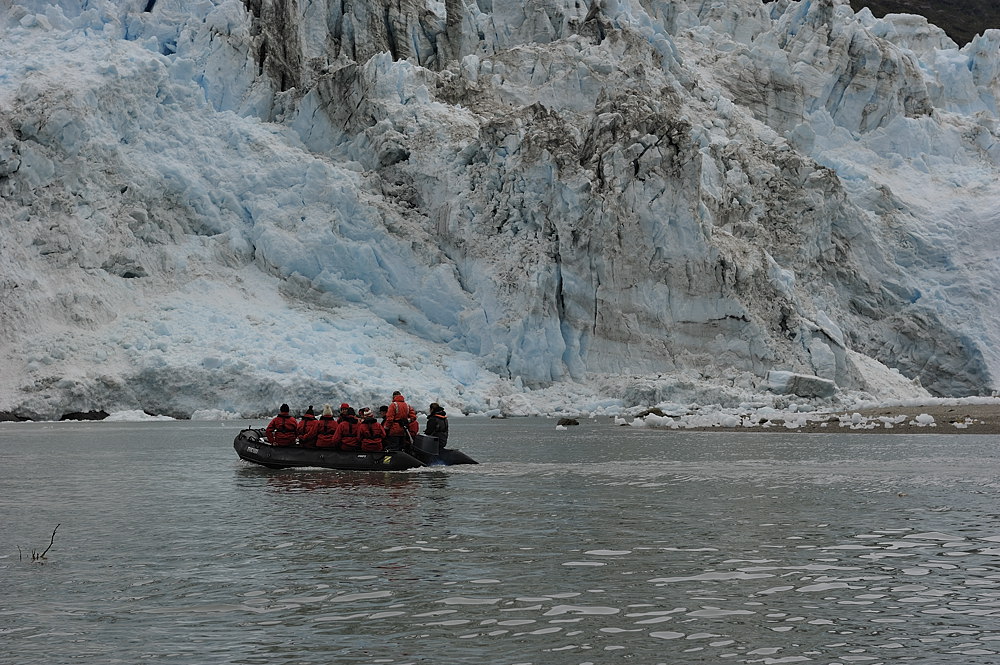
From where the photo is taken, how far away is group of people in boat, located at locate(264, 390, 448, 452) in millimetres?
18547

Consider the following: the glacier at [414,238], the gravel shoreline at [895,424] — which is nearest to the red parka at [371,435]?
the gravel shoreline at [895,424]

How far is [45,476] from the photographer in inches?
705

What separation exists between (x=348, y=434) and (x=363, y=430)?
0.35m

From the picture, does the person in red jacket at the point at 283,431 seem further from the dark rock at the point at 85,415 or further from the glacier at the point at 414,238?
the dark rock at the point at 85,415

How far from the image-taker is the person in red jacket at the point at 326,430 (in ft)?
62.3

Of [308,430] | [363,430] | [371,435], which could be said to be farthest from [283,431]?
[371,435]

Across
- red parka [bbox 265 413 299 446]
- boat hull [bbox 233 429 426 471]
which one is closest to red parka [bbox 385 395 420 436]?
boat hull [bbox 233 429 426 471]

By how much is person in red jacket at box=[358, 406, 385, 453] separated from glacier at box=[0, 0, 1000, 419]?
1913 cm

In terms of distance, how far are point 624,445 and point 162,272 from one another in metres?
25.9

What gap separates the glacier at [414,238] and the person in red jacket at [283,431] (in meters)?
17.5

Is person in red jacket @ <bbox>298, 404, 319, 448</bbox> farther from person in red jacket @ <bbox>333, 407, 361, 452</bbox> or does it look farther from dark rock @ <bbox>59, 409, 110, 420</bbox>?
dark rock @ <bbox>59, 409, 110, 420</bbox>

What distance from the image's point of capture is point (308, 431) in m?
19.6

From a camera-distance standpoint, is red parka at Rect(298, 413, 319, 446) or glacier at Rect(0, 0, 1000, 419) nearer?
red parka at Rect(298, 413, 319, 446)

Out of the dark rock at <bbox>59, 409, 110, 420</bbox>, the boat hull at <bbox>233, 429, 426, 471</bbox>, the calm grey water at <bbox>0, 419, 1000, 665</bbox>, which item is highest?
the dark rock at <bbox>59, 409, 110, 420</bbox>
